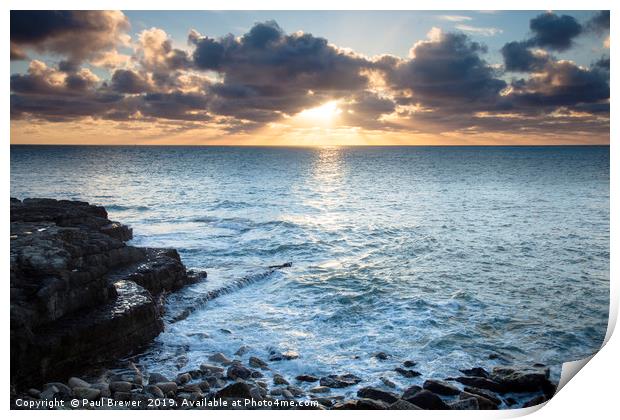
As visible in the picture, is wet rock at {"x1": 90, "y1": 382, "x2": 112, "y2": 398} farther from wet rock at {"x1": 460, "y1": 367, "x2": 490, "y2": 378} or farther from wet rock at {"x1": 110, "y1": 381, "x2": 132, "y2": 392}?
wet rock at {"x1": 460, "y1": 367, "x2": 490, "y2": 378}

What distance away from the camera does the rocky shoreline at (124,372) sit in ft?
22.3

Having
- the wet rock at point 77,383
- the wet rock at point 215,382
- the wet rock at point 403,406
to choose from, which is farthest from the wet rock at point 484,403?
the wet rock at point 77,383

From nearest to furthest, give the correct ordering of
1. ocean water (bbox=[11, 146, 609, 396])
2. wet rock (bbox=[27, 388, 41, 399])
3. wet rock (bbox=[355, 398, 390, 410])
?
wet rock (bbox=[355, 398, 390, 410]) → wet rock (bbox=[27, 388, 41, 399]) → ocean water (bbox=[11, 146, 609, 396])

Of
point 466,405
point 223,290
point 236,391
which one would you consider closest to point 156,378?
point 236,391

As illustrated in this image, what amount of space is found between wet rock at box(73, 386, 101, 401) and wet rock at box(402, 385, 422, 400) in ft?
15.1

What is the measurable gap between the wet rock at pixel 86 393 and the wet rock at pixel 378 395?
12.9 feet

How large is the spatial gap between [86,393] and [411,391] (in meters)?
4.90

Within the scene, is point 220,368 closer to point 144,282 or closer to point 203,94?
point 144,282

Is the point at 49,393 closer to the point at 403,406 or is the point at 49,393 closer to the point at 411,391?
the point at 403,406

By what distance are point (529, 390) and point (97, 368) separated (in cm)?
710

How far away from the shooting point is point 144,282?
1077 centimetres

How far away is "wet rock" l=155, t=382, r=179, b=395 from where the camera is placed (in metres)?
6.99

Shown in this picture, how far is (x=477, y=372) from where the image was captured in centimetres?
791

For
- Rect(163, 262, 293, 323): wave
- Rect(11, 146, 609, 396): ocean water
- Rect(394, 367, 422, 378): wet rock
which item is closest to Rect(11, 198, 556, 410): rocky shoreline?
Rect(394, 367, 422, 378): wet rock
